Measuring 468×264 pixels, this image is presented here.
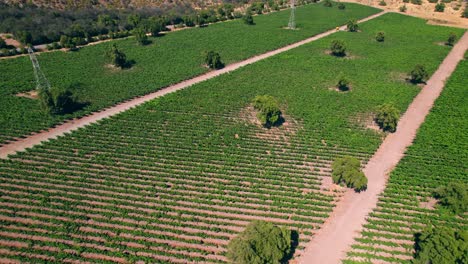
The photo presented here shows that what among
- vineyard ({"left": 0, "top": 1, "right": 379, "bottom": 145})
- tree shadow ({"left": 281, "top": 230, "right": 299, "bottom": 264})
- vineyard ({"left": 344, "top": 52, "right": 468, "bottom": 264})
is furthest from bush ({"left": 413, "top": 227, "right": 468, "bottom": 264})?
vineyard ({"left": 0, "top": 1, "right": 379, "bottom": 145})

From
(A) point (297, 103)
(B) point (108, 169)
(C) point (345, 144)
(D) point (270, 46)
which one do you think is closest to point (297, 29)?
(D) point (270, 46)

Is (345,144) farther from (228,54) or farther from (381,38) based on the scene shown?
(381,38)

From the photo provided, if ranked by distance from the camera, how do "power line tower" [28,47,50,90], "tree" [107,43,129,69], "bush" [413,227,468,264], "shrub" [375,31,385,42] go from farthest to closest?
"shrub" [375,31,385,42]
"tree" [107,43,129,69]
"power line tower" [28,47,50,90]
"bush" [413,227,468,264]

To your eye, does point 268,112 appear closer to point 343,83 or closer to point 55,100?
point 343,83

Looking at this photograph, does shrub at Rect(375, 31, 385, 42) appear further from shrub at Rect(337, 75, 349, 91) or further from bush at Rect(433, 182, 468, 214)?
bush at Rect(433, 182, 468, 214)

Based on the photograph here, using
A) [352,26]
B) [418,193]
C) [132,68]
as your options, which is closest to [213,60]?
[132,68]

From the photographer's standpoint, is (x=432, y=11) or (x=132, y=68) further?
(x=432, y=11)

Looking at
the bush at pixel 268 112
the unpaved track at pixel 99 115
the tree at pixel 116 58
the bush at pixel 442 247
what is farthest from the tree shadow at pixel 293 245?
the tree at pixel 116 58
